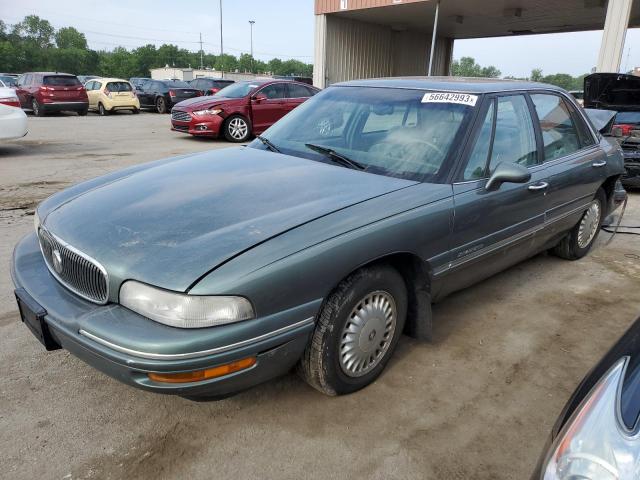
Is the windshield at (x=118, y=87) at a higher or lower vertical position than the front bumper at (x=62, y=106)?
higher

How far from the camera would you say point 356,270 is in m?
2.40

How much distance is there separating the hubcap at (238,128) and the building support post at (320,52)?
6.41 metres

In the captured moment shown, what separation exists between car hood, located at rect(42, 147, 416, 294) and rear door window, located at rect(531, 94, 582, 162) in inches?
62.8

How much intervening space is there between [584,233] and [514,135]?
1.83 metres

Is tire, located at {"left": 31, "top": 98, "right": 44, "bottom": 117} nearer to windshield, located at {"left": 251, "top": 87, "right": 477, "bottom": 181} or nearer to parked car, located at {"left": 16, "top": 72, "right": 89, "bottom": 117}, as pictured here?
parked car, located at {"left": 16, "top": 72, "right": 89, "bottom": 117}

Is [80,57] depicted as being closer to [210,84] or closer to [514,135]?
[210,84]

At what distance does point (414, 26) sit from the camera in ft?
67.6

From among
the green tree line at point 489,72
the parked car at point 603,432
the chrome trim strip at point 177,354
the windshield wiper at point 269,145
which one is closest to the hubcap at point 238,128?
the windshield wiper at point 269,145

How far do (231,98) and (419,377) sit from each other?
10630 mm

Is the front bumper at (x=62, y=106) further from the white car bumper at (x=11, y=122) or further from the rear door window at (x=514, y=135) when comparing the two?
the rear door window at (x=514, y=135)

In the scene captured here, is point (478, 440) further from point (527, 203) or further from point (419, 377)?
point (527, 203)

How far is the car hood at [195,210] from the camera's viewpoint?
6.68 ft

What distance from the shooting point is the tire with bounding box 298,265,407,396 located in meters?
2.31

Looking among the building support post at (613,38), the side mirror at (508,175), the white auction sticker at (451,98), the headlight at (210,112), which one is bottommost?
the headlight at (210,112)
